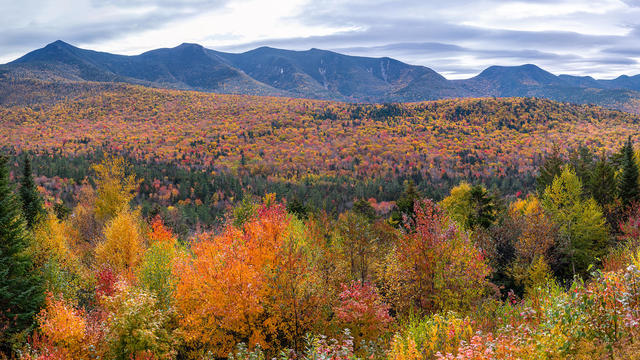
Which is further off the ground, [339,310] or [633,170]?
[633,170]

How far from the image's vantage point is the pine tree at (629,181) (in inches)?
1649

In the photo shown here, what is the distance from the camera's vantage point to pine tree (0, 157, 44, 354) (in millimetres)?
24844

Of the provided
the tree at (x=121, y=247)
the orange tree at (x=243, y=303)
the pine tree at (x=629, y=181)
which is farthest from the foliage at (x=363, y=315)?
the pine tree at (x=629, y=181)

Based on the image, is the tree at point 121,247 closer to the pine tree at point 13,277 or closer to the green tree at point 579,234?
the pine tree at point 13,277

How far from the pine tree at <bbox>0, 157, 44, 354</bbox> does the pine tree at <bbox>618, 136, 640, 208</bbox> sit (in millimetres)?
56185

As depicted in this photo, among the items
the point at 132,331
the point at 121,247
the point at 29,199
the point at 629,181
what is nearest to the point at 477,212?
the point at 629,181

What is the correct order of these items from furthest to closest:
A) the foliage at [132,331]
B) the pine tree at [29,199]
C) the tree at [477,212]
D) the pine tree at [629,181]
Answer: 1. the tree at [477,212]
2. the pine tree at [29,199]
3. the pine tree at [629,181]
4. the foliage at [132,331]

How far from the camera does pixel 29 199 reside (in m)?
43.0

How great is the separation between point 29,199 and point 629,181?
67135 mm

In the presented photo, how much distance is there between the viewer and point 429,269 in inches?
947

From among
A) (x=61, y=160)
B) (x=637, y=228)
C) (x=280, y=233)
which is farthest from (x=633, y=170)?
(x=61, y=160)

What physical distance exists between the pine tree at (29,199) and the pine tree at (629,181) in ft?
212

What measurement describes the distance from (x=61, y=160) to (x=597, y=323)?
19929 cm

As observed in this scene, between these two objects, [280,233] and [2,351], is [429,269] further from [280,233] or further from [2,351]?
[2,351]
